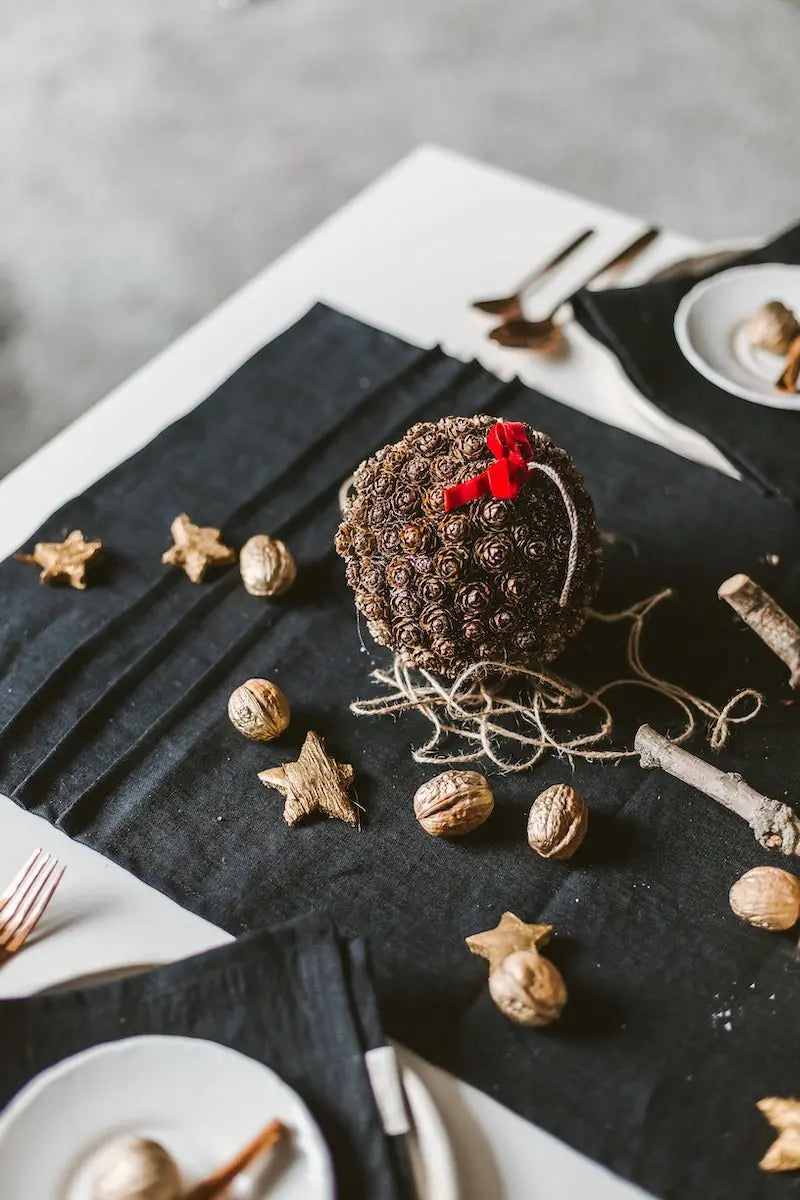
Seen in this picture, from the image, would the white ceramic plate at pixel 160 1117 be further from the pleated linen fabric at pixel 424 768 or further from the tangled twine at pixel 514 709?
the tangled twine at pixel 514 709

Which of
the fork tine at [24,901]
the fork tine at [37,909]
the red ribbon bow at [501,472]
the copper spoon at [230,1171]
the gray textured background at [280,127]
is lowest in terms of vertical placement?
the gray textured background at [280,127]

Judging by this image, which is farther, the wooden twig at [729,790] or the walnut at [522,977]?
the wooden twig at [729,790]

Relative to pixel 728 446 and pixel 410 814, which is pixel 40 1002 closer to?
pixel 410 814

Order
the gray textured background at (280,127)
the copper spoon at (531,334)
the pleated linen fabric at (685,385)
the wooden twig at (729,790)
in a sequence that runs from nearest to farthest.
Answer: the wooden twig at (729,790) → the pleated linen fabric at (685,385) → the copper spoon at (531,334) → the gray textured background at (280,127)

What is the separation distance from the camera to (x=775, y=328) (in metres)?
1.18

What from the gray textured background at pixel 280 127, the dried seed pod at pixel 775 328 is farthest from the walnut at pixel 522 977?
the gray textured background at pixel 280 127

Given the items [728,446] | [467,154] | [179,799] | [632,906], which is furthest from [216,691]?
[467,154]

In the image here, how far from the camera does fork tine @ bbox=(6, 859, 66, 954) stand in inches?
32.3

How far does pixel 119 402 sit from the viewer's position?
48.7 inches

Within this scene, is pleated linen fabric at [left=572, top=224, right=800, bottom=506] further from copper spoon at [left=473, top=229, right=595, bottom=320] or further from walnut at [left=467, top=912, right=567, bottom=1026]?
walnut at [left=467, top=912, right=567, bottom=1026]

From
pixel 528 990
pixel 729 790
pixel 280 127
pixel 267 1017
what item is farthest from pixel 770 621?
pixel 280 127

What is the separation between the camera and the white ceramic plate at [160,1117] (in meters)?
0.67

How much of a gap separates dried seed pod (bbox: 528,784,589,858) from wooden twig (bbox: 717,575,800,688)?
0.72 ft

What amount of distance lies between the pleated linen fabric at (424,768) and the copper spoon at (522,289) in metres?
0.08
